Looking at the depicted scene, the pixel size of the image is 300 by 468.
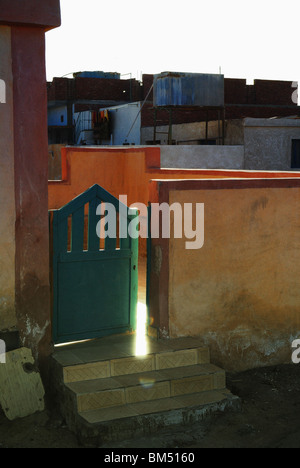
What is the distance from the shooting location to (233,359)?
6.61 meters

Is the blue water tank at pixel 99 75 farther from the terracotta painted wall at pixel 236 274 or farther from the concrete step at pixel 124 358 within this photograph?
the concrete step at pixel 124 358

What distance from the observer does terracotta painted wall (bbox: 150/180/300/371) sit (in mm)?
6227

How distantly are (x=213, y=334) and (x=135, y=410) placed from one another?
1604mm

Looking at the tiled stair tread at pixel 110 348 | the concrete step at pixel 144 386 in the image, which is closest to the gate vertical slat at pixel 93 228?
the tiled stair tread at pixel 110 348

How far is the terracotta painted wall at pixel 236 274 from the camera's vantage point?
245 inches

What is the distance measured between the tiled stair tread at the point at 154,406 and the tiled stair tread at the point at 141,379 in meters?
0.17

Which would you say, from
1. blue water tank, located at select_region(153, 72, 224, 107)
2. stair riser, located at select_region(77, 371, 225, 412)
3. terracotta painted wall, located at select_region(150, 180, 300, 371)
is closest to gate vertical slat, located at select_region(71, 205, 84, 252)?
terracotta painted wall, located at select_region(150, 180, 300, 371)

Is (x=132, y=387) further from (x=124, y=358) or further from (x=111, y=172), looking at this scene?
(x=111, y=172)

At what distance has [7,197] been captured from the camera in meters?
5.49

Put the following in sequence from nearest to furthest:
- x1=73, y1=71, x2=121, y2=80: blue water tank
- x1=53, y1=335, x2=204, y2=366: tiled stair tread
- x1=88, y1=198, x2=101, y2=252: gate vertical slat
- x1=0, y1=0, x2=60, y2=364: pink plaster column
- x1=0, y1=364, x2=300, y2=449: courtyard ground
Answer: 1. x1=0, y1=364, x2=300, y2=449: courtyard ground
2. x1=0, y1=0, x2=60, y2=364: pink plaster column
3. x1=53, y1=335, x2=204, y2=366: tiled stair tread
4. x1=88, y1=198, x2=101, y2=252: gate vertical slat
5. x1=73, y1=71, x2=121, y2=80: blue water tank

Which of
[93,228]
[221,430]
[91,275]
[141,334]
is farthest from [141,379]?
[93,228]

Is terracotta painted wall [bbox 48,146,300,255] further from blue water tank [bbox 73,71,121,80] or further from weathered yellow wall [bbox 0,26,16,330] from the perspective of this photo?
blue water tank [bbox 73,71,121,80]

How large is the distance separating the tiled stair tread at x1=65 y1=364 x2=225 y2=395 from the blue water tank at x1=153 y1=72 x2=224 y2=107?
21217 millimetres
